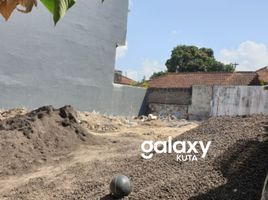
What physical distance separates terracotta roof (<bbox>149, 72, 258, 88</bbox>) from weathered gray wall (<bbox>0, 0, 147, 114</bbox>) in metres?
6.41

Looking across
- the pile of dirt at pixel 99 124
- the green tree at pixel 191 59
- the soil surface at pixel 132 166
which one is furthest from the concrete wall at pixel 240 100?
the green tree at pixel 191 59

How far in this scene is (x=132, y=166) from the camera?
22.6ft

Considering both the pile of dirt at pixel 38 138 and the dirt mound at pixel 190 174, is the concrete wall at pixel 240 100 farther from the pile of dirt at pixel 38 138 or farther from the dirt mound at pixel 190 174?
the dirt mound at pixel 190 174

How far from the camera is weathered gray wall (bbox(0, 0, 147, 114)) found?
58.1ft

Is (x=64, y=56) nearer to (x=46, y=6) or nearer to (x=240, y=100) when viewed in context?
(x=240, y=100)

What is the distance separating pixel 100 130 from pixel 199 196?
10942 mm

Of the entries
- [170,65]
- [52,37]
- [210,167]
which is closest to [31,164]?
[210,167]

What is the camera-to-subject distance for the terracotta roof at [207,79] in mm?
25484

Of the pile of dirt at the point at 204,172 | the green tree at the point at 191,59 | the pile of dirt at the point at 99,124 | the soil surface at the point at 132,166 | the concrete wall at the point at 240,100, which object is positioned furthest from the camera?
the green tree at the point at 191,59

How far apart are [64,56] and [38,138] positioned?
33.1 feet

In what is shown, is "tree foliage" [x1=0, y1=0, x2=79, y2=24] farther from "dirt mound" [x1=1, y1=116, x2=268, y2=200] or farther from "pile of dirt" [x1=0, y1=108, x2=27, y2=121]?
"pile of dirt" [x1=0, y1=108, x2=27, y2=121]

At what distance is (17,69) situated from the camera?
703 inches

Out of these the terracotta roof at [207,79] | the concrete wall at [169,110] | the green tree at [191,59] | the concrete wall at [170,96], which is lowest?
the concrete wall at [169,110]

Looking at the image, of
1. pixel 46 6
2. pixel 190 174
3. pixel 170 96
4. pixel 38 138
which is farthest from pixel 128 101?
pixel 46 6
